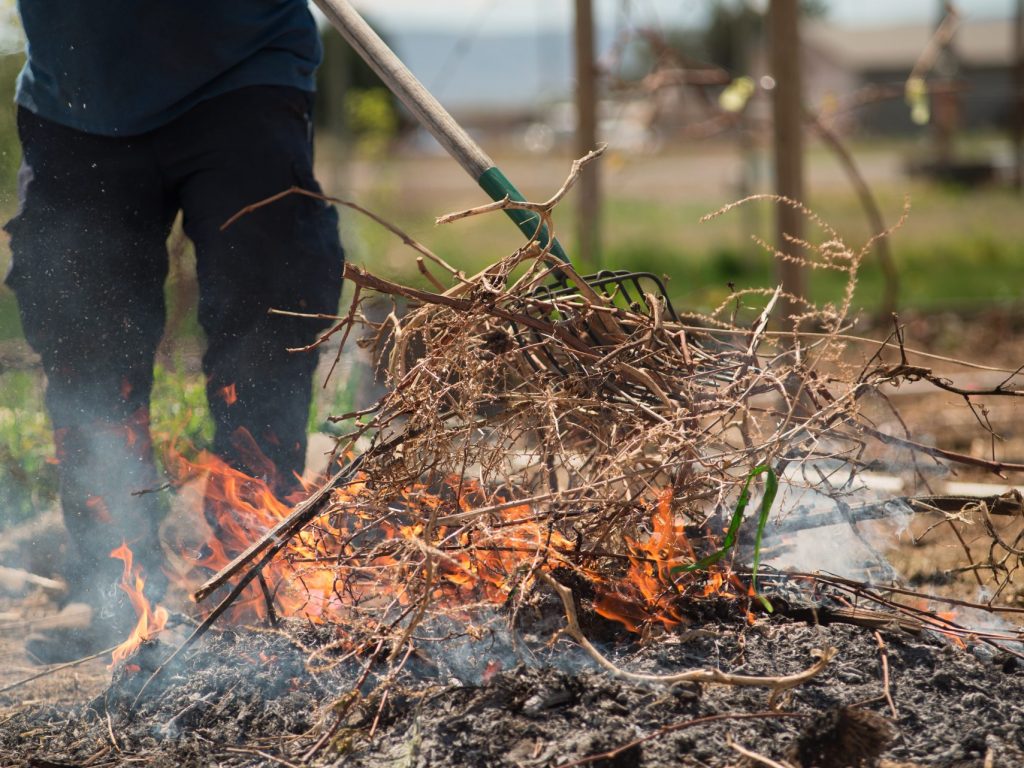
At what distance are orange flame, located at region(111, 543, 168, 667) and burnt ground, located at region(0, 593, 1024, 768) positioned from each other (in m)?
0.07

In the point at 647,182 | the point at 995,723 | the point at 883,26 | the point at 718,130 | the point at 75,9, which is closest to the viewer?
the point at 995,723

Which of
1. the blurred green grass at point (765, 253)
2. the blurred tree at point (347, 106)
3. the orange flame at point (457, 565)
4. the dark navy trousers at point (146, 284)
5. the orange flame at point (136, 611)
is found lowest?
the blurred green grass at point (765, 253)

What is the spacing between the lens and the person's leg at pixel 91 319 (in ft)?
9.76

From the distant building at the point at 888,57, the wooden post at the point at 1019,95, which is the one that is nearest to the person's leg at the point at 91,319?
the wooden post at the point at 1019,95

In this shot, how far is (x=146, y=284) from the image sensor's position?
3.15 m

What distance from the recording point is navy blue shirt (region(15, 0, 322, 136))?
3002 mm

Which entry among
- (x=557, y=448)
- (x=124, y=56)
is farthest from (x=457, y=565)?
(x=124, y=56)

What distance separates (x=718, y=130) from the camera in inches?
282

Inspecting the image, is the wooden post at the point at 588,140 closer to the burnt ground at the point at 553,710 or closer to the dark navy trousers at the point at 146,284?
the dark navy trousers at the point at 146,284

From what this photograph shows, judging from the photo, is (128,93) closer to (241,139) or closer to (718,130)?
(241,139)

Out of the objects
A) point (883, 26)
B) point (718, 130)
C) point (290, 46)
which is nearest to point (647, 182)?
point (718, 130)

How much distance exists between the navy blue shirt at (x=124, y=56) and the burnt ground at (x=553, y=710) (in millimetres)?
1477

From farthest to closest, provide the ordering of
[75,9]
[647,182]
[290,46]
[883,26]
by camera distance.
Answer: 1. [883,26]
2. [647,182]
3. [290,46]
4. [75,9]

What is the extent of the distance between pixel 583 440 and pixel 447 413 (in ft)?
1.11
